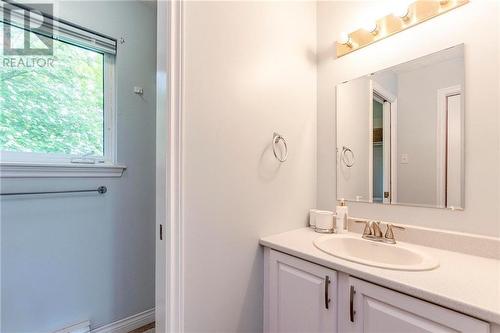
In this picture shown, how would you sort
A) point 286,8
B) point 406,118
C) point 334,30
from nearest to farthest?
point 406,118 → point 286,8 → point 334,30

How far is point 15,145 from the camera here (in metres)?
1.37

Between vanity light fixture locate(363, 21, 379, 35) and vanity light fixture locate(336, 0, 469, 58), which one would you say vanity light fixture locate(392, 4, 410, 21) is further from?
vanity light fixture locate(363, 21, 379, 35)

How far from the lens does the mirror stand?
1125 mm

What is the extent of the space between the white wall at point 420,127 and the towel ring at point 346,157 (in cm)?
26

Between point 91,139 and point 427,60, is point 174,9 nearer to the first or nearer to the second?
point 91,139

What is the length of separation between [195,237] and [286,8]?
1416mm

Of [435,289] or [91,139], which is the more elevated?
[91,139]

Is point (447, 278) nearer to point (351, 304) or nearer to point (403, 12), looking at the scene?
point (351, 304)

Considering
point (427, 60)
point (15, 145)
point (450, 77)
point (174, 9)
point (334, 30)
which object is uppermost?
point (334, 30)

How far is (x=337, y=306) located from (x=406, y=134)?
0.93 meters

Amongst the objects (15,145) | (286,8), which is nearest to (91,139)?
(15,145)

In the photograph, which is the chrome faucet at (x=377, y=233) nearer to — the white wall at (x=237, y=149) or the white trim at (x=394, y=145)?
the white trim at (x=394, y=145)

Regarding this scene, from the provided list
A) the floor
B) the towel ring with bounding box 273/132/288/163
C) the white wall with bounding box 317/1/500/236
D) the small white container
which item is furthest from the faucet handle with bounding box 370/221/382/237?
the floor

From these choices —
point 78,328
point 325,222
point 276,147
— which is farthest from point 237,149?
point 78,328
